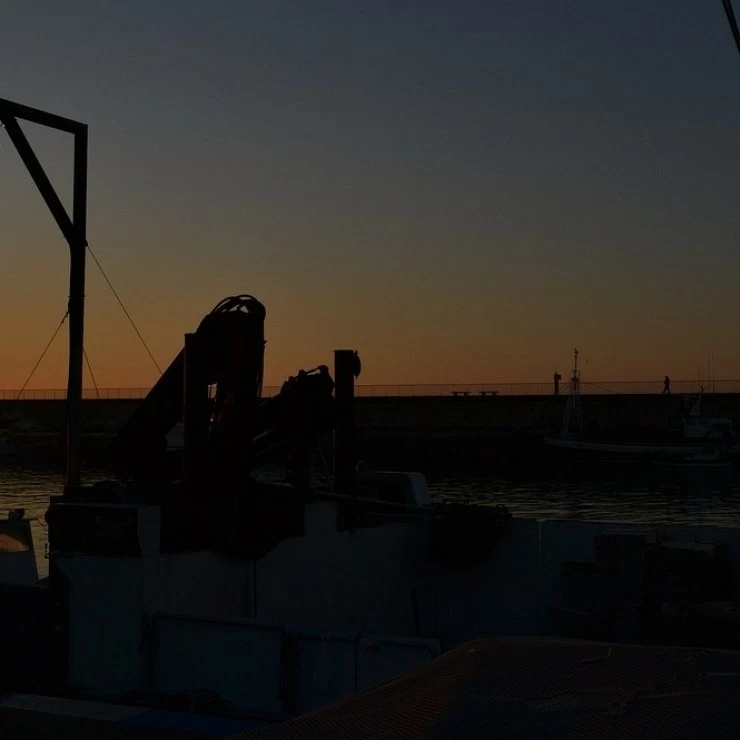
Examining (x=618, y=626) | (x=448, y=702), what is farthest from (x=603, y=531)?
(x=448, y=702)

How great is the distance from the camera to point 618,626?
34.6 ft

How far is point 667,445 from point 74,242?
69.8 metres

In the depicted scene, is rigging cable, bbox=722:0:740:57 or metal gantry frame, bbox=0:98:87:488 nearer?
rigging cable, bbox=722:0:740:57

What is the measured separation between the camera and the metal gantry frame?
1210cm

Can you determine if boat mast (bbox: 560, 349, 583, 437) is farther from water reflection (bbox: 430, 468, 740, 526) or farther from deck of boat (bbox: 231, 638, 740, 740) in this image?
deck of boat (bbox: 231, 638, 740, 740)

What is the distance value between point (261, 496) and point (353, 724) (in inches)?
266

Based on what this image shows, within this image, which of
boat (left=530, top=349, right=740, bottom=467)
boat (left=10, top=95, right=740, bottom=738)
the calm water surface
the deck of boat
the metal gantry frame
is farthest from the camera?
boat (left=530, top=349, right=740, bottom=467)

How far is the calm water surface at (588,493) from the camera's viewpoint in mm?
49438

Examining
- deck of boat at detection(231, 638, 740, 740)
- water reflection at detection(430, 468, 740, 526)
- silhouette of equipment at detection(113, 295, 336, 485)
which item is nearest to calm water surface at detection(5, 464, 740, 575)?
water reflection at detection(430, 468, 740, 526)

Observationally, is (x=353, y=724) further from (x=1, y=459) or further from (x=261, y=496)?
(x=1, y=459)

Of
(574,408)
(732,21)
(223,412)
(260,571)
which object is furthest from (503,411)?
(732,21)

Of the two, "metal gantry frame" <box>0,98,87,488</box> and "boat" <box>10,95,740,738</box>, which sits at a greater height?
"metal gantry frame" <box>0,98,87,488</box>

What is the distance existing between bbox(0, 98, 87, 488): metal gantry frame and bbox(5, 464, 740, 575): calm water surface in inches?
1009

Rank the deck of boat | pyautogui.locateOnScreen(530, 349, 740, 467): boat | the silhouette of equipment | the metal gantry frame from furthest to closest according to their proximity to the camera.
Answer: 1. pyautogui.locateOnScreen(530, 349, 740, 467): boat
2. the metal gantry frame
3. the silhouette of equipment
4. the deck of boat
